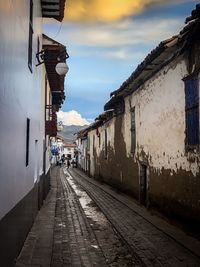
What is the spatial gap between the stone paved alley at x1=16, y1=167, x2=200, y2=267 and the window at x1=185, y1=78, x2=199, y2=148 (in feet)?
7.01

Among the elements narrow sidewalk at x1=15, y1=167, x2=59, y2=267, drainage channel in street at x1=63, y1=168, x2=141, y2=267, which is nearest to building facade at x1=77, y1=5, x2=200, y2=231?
drainage channel in street at x1=63, y1=168, x2=141, y2=267

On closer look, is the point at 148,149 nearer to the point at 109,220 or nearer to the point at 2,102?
the point at 109,220

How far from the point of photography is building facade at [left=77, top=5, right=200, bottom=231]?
1007 cm

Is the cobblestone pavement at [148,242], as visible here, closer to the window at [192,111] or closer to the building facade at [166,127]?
the building facade at [166,127]

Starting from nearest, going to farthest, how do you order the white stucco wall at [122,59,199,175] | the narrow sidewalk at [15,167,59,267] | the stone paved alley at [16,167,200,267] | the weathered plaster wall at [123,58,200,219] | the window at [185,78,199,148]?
the narrow sidewalk at [15,167,59,267]
the stone paved alley at [16,167,200,267]
the window at [185,78,199,148]
the weathered plaster wall at [123,58,200,219]
the white stucco wall at [122,59,199,175]

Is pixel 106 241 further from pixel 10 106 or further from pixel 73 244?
pixel 10 106

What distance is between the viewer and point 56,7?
46.2ft

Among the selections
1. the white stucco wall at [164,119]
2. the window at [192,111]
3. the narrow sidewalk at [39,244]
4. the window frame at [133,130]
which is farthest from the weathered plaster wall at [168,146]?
the narrow sidewalk at [39,244]

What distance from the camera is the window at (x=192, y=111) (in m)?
10.0

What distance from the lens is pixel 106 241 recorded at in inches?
388

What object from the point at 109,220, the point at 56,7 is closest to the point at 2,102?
the point at 109,220

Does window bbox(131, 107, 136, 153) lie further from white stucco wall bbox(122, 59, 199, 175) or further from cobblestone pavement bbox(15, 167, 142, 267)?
cobblestone pavement bbox(15, 167, 142, 267)

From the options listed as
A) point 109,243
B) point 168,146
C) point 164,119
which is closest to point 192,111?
point 168,146

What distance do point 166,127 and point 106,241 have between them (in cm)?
396
